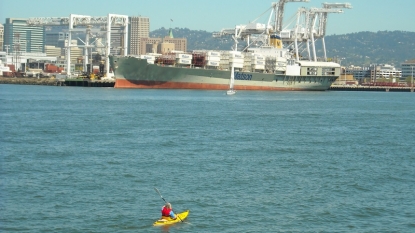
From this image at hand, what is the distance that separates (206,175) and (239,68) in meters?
68.9

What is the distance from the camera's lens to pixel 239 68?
3679 inches

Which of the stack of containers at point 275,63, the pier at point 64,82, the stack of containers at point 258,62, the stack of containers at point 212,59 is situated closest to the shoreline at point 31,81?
the pier at point 64,82

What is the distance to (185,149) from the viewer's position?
31.5 m

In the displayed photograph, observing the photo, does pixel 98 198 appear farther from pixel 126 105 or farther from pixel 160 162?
pixel 126 105

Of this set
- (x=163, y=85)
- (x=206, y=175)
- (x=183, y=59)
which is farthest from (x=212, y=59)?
(x=206, y=175)

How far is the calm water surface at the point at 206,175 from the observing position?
19.8 meters

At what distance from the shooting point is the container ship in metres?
86.7

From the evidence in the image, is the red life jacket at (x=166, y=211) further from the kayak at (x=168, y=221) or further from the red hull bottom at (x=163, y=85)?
the red hull bottom at (x=163, y=85)

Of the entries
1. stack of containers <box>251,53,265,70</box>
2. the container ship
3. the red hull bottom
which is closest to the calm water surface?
the container ship

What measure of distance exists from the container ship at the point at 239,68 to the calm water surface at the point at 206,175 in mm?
41642

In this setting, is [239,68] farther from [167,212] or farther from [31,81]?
[167,212]

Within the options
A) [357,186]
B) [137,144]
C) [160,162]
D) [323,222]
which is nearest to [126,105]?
[137,144]

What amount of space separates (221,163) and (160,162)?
215cm

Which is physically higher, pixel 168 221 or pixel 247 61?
pixel 247 61
